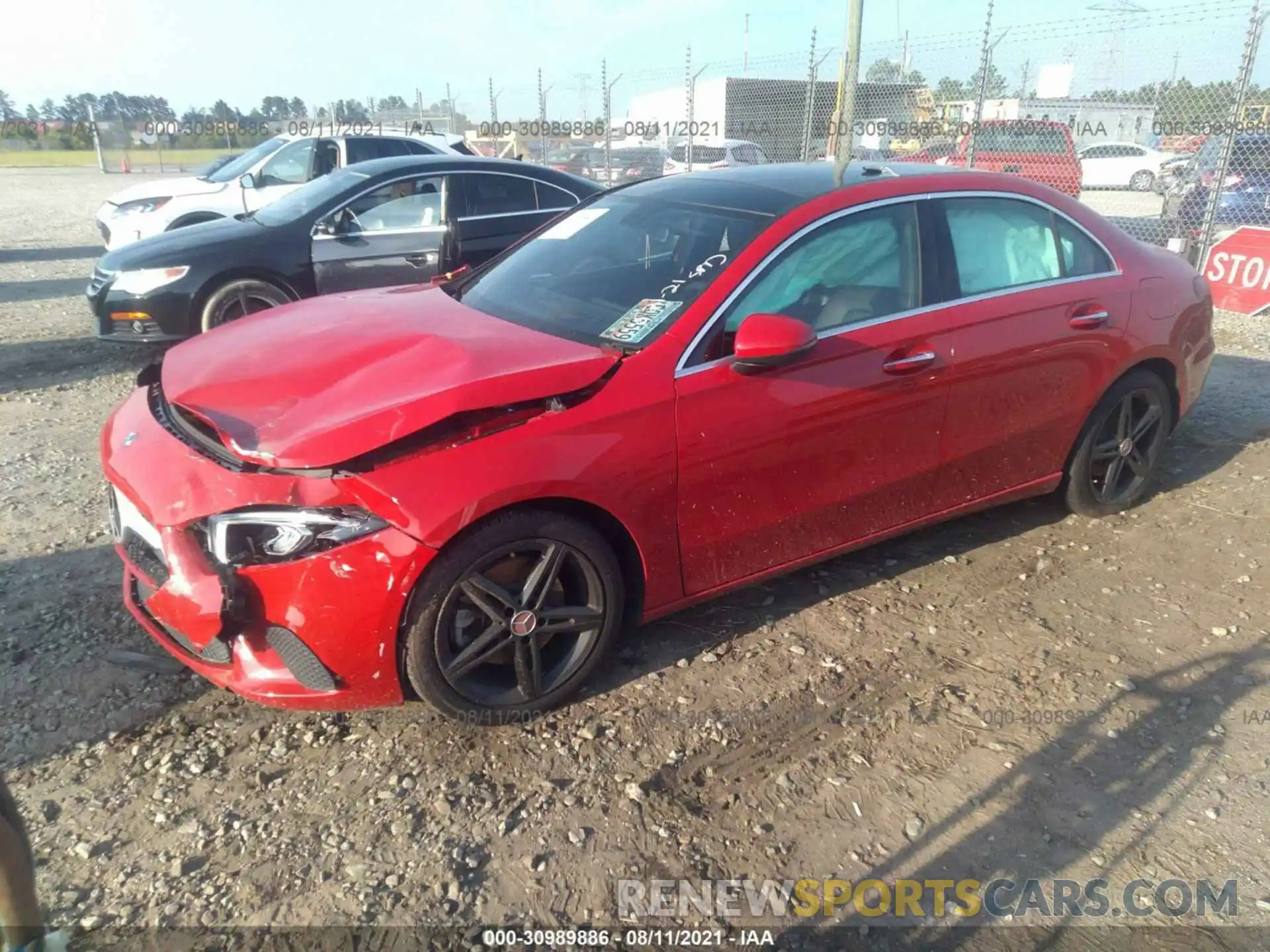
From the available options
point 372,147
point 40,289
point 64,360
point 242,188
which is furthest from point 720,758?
point 40,289

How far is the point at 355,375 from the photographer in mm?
2939

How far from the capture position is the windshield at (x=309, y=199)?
7121mm

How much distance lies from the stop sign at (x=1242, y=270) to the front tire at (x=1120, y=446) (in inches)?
218

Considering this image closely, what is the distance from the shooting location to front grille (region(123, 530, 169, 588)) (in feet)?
9.10

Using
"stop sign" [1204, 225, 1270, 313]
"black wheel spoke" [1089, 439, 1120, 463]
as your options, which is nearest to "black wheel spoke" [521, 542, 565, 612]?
"black wheel spoke" [1089, 439, 1120, 463]

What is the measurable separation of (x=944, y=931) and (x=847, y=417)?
1.74 m

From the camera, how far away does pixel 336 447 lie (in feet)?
8.52

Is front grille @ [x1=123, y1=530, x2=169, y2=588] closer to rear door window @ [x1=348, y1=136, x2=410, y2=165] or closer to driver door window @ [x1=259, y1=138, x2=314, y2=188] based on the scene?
driver door window @ [x1=259, y1=138, x2=314, y2=188]

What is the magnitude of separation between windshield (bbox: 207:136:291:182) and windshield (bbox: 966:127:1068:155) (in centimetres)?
1042

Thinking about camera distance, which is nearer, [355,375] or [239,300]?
[355,375]

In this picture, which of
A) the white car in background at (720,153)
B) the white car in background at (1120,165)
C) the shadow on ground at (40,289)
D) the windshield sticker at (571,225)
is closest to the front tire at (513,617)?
the windshield sticker at (571,225)

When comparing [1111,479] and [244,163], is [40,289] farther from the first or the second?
[1111,479]

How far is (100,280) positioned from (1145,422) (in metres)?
6.96

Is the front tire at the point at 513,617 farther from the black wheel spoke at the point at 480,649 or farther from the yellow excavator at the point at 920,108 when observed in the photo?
the yellow excavator at the point at 920,108
